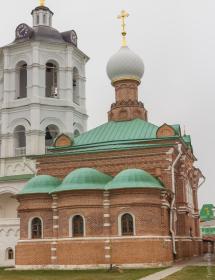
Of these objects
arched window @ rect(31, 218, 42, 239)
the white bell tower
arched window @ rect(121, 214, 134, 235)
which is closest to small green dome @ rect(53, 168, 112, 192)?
arched window @ rect(121, 214, 134, 235)

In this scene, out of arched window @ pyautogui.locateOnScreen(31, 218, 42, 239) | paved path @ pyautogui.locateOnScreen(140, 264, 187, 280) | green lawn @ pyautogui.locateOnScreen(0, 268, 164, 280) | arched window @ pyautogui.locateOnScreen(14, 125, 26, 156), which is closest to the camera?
paved path @ pyautogui.locateOnScreen(140, 264, 187, 280)

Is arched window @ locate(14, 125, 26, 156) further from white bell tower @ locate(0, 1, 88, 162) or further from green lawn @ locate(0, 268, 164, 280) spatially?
green lawn @ locate(0, 268, 164, 280)

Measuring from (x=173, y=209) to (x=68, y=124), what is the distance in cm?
1095

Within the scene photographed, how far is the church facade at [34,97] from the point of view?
32.9 meters

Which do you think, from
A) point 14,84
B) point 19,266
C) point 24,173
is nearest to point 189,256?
point 19,266

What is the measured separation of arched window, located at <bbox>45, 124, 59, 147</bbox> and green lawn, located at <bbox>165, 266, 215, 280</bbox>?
1549 centimetres

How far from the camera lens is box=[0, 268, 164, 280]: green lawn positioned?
63.6 feet

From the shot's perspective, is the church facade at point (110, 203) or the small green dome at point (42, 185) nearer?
the church facade at point (110, 203)

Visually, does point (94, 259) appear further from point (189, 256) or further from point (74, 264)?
point (189, 256)

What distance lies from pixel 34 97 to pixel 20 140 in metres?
3.15

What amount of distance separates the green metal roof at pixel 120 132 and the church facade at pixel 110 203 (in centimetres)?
6

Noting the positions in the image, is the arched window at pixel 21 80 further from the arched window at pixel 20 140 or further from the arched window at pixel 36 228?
the arched window at pixel 36 228

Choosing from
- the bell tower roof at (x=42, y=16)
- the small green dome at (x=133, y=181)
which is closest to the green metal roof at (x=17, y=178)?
the small green dome at (x=133, y=181)

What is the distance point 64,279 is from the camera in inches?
751
